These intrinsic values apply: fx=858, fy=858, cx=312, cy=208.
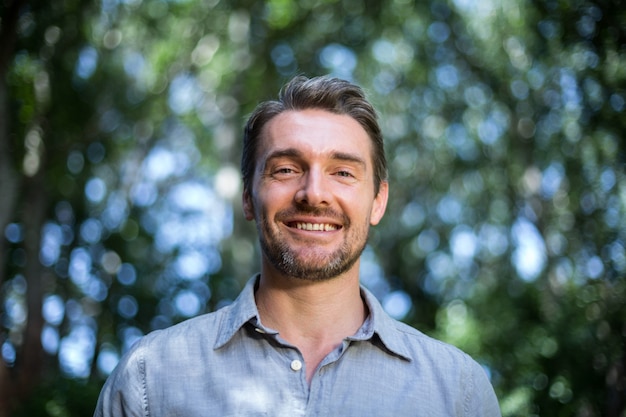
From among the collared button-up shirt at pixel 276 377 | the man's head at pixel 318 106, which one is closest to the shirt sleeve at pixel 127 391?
the collared button-up shirt at pixel 276 377

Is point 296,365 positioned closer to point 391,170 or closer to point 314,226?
point 314,226

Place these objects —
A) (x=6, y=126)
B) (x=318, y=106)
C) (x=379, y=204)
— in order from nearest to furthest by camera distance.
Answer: (x=318, y=106)
(x=379, y=204)
(x=6, y=126)

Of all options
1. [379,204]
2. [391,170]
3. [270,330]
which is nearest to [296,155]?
[379,204]

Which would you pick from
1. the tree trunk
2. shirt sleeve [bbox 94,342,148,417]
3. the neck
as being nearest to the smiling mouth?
the neck

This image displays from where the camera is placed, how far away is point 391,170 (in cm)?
2142

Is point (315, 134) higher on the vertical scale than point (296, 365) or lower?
higher

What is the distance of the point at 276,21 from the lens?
1628cm

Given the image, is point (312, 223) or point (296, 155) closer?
point (312, 223)

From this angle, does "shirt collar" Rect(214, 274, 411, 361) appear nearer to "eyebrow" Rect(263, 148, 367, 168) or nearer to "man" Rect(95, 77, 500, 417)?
"man" Rect(95, 77, 500, 417)

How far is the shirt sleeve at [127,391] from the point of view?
306cm

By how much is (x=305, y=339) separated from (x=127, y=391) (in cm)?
68

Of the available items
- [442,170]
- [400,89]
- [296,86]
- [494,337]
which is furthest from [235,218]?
[296,86]

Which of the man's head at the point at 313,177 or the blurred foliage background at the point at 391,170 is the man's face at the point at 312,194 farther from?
the blurred foliage background at the point at 391,170

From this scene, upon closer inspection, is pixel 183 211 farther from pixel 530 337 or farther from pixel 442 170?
pixel 530 337
